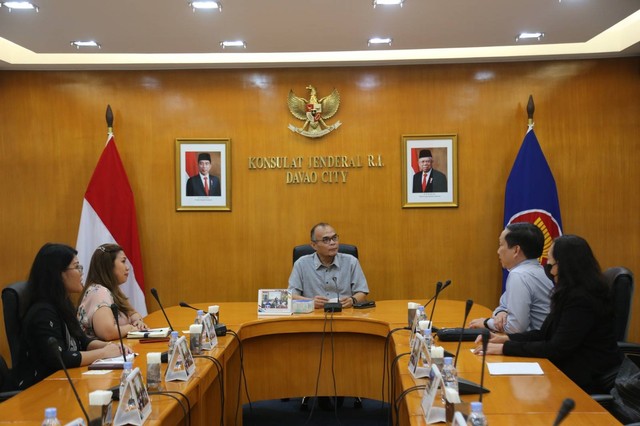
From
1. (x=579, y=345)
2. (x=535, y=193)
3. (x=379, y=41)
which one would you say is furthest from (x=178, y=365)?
(x=535, y=193)

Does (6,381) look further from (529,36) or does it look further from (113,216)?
(529,36)

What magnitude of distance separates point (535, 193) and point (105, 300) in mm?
3650

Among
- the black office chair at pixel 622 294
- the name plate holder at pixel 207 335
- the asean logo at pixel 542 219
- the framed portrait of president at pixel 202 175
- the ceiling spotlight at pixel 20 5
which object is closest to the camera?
the name plate holder at pixel 207 335

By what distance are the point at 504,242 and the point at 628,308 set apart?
871 millimetres

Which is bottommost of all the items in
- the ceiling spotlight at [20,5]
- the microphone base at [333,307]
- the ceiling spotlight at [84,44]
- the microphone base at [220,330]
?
the microphone base at [220,330]

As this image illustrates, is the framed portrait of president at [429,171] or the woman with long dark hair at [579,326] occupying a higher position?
the framed portrait of president at [429,171]

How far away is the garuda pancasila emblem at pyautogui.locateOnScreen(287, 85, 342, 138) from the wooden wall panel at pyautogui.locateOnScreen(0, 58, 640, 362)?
7 centimetres

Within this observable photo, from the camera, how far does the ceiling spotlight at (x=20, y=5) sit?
402cm

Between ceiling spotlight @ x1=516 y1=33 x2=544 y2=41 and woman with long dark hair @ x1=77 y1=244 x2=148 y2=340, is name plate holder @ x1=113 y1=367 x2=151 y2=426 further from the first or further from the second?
ceiling spotlight @ x1=516 y1=33 x2=544 y2=41

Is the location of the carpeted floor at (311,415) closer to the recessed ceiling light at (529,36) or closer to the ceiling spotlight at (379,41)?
the ceiling spotlight at (379,41)

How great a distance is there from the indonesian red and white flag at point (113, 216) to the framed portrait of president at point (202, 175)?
0.47 m

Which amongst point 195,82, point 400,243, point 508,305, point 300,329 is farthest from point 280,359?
point 195,82

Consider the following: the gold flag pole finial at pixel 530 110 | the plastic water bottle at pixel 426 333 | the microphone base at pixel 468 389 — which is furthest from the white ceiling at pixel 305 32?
the microphone base at pixel 468 389

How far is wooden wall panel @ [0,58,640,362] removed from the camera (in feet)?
19.2
